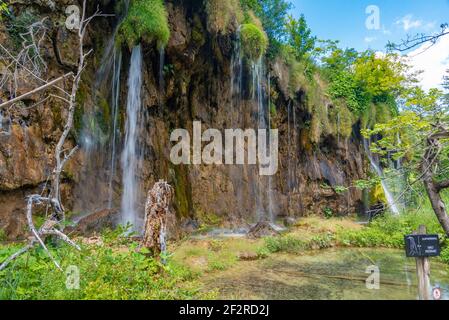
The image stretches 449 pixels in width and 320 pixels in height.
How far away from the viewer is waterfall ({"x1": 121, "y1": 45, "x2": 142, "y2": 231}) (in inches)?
395

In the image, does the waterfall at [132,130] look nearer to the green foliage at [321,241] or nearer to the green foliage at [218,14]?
the green foliage at [218,14]

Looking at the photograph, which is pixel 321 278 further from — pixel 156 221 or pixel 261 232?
pixel 156 221

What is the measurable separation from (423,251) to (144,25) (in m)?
8.93

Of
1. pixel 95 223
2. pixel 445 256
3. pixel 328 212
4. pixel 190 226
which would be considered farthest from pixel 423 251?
pixel 328 212

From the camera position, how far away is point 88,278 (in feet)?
11.6

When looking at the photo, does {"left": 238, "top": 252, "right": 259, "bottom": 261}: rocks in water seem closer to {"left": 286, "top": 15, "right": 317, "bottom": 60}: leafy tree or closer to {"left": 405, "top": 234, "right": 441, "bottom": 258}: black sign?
{"left": 405, "top": 234, "right": 441, "bottom": 258}: black sign

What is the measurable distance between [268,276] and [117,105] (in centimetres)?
698

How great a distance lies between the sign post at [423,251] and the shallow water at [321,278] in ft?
5.64

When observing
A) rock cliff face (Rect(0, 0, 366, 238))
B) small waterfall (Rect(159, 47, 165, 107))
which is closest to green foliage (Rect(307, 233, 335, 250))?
rock cliff face (Rect(0, 0, 366, 238))

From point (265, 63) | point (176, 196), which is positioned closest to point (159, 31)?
point (176, 196)

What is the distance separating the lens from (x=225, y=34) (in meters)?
11.9

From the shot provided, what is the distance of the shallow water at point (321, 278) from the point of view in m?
5.58

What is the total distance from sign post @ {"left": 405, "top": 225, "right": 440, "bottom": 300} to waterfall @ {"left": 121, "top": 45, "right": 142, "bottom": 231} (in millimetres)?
7896
